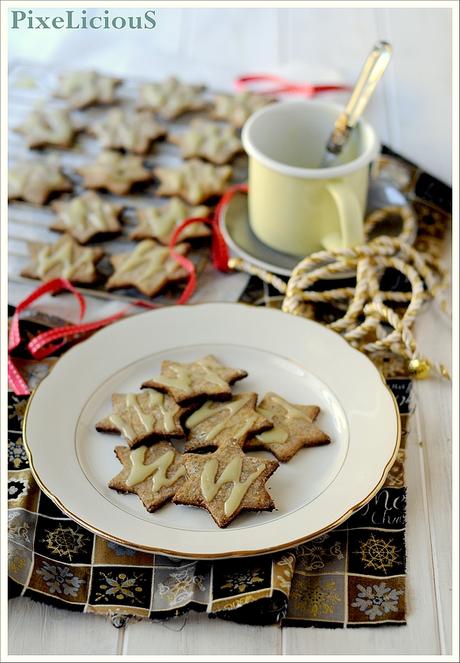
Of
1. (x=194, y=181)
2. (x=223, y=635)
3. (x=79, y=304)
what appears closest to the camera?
(x=223, y=635)

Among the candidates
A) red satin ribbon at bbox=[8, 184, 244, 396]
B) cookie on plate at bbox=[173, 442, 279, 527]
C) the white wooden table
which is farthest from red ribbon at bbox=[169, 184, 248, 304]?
the white wooden table

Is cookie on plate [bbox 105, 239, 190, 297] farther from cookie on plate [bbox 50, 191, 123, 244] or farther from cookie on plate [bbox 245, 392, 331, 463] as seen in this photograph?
cookie on plate [bbox 245, 392, 331, 463]

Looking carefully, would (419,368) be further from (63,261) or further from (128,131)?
(128,131)

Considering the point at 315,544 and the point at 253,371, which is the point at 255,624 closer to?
the point at 315,544

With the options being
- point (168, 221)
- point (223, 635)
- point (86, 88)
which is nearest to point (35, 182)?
point (168, 221)

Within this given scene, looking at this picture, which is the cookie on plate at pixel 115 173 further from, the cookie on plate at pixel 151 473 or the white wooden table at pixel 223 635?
the white wooden table at pixel 223 635

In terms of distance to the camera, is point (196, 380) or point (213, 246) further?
point (213, 246)
